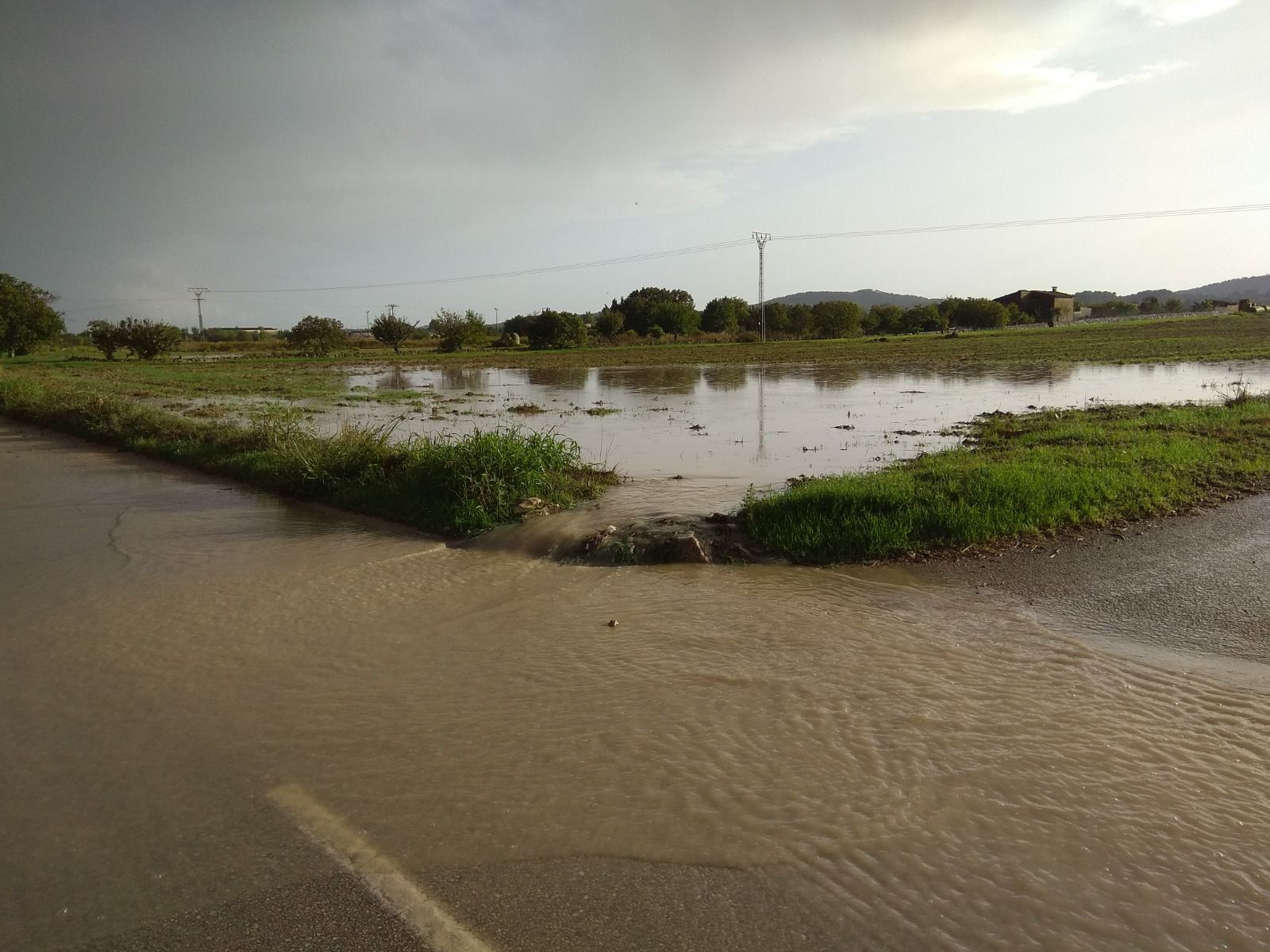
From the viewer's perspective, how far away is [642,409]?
2112 centimetres

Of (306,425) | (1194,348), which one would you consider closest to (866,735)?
(306,425)

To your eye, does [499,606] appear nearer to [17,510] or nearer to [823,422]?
[17,510]

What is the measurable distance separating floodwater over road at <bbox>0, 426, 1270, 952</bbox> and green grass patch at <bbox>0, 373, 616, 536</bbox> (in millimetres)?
2209

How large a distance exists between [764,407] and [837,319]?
64.8 meters

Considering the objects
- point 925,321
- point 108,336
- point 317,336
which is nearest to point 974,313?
point 925,321

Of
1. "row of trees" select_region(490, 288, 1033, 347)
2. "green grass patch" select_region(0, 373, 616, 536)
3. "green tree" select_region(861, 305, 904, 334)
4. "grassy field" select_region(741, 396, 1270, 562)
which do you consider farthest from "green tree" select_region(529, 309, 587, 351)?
"grassy field" select_region(741, 396, 1270, 562)

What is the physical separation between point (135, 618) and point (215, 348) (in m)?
81.5

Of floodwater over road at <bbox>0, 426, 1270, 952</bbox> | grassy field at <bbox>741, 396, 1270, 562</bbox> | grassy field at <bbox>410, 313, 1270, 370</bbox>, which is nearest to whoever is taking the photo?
floodwater over road at <bbox>0, 426, 1270, 952</bbox>

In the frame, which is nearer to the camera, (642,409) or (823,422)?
(823,422)

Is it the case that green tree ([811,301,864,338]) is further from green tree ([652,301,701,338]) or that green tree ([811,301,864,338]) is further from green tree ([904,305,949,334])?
green tree ([652,301,701,338])

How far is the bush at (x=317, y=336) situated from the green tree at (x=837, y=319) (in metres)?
46.2

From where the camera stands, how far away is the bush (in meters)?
62.2

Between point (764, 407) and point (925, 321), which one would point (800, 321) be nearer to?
point (925, 321)

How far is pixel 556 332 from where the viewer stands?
64938mm
